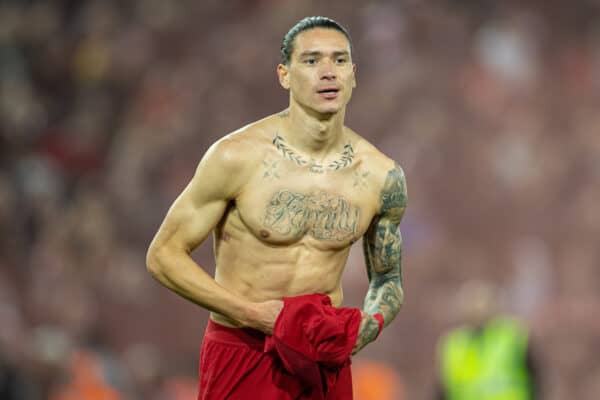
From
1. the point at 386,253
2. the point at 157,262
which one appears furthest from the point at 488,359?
the point at 157,262

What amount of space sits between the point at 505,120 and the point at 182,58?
9.12ft

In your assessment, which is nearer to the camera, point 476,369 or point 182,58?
point 476,369

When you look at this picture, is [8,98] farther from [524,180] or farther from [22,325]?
[524,180]

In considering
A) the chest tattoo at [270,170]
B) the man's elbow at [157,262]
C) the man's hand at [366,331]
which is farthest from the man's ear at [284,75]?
the man's hand at [366,331]


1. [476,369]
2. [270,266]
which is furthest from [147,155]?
[270,266]

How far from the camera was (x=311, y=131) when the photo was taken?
332 centimetres

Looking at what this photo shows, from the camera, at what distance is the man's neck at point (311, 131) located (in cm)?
331

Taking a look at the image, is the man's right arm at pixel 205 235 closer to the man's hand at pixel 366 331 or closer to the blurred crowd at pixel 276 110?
the man's hand at pixel 366 331

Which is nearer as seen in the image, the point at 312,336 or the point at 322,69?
the point at 312,336

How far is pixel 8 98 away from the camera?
29.3 ft

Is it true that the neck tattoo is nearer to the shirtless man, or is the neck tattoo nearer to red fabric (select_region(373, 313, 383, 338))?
the shirtless man

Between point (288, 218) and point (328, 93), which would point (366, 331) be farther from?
point (328, 93)

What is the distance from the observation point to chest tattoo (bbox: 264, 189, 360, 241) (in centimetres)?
325

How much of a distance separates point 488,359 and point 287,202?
10.5 ft
